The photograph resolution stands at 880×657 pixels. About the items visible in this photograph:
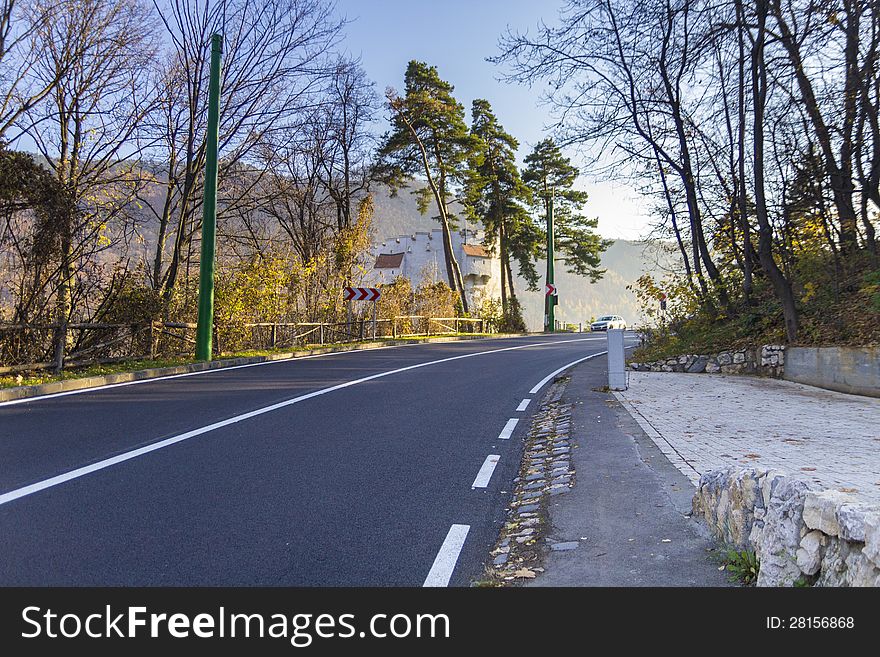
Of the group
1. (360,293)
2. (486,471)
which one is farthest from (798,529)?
(360,293)

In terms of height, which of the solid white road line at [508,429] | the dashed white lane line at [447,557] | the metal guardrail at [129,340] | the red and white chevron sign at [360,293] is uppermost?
the red and white chevron sign at [360,293]

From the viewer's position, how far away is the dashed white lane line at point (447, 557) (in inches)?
157

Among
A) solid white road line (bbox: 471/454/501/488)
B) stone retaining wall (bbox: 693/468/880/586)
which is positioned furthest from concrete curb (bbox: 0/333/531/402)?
stone retaining wall (bbox: 693/468/880/586)

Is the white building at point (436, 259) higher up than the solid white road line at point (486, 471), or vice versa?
the white building at point (436, 259)

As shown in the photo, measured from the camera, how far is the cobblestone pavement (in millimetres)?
5875

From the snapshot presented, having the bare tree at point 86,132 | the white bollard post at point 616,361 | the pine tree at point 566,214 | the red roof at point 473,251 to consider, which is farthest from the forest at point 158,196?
the red roof at point 473,251

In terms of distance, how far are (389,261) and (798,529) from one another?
103m

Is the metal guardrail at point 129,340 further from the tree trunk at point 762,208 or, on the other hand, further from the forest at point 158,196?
the tree trunk at point 762,208

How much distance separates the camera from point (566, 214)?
58375mm

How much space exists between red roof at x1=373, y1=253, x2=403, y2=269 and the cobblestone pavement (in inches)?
3601

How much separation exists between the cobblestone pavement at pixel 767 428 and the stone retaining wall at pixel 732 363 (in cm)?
103

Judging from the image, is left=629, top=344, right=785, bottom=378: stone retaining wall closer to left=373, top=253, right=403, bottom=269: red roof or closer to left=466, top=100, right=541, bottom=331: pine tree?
left=466, top=100, right=541, bottom=331: pine tree

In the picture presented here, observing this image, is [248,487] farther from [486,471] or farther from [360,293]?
[360,293]
